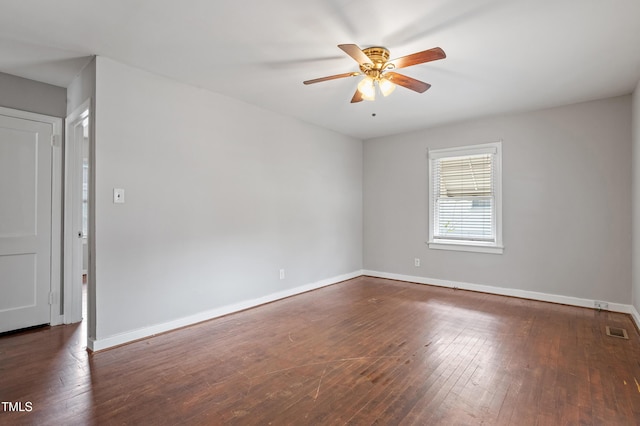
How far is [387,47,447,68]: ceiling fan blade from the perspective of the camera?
2.25 m

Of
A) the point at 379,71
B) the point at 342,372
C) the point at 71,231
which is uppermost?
the point at 379,71

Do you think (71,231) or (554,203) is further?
(554,203)

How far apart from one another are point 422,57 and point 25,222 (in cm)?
402

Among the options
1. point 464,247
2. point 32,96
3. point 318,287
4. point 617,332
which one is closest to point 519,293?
point 464,247

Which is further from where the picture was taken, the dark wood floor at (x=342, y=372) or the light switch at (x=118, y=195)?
the light switch at (x=118, y=195)

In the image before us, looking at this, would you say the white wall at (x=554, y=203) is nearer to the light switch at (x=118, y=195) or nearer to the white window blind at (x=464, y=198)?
the white window blind at (x=464, y=198)

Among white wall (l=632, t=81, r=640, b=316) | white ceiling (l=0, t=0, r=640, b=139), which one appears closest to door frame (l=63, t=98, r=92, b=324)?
white ceiling (l=0, t=0, r=640, b=139)

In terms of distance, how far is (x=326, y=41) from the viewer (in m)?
2.61

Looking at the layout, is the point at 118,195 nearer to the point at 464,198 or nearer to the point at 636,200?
the point at 464,198

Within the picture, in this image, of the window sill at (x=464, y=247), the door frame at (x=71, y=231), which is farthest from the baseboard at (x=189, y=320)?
the window sill at (x=464, y=247)

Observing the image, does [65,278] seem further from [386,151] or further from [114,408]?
[386,151]

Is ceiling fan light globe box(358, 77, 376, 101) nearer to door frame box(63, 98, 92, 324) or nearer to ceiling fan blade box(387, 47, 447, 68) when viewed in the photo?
ceiling fan blade box(387, 47, 447, 68)

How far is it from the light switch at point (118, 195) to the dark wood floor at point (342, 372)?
4.25 ft

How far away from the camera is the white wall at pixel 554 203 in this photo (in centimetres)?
385
